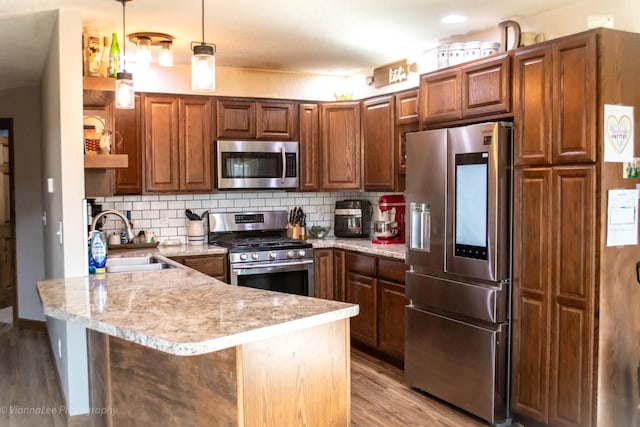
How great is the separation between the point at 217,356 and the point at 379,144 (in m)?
3.25

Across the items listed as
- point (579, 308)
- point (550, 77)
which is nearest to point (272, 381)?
point (579, 308)

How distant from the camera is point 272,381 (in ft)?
6.79

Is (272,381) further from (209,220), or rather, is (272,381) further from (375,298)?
Result: (209,220)

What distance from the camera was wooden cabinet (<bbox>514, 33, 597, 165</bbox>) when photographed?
2.88 meters

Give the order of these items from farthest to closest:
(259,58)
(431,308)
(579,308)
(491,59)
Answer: (259,58) → (431,308) → (491,59) → (579,308)

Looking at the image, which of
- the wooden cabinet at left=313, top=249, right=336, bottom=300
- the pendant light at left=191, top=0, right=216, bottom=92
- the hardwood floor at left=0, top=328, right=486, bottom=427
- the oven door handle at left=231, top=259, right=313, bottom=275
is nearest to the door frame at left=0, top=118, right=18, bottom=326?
the hardwood floor at left=0, top=328, right=486, bottom=427

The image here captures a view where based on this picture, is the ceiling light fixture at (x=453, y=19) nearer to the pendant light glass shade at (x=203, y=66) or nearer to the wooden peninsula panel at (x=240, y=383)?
the pendant light glass shade at (x=203, y=66)

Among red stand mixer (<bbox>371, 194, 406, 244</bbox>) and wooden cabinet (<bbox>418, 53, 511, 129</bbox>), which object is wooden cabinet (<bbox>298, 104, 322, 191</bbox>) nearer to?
red stand mixer (<bbox>371, 194, 406, 244</bbox>)

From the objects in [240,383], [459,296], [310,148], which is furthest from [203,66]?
[310,148]

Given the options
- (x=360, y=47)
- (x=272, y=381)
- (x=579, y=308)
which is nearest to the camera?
(x=272, y=381)

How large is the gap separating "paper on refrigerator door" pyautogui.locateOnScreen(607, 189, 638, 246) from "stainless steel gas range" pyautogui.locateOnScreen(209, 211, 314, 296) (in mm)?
2669

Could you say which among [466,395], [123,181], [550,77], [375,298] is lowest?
[466,395]

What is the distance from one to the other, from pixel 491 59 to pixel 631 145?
93cm

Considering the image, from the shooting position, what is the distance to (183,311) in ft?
7.44
